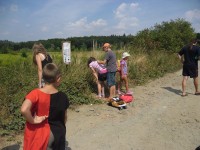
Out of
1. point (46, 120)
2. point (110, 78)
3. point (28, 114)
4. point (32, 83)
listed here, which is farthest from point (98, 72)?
point (28, 114)

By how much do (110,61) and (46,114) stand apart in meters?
5.40

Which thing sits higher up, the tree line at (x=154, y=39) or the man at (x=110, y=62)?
the tree line at (x=154, y=39)

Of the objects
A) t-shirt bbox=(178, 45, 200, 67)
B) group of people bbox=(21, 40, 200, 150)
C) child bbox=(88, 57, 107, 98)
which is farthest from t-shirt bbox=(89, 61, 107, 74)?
group of people bbox=(21, 40, 200, 150)

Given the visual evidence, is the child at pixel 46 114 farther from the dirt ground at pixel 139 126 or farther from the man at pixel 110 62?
the man at pixel 110 62

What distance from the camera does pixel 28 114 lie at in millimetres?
3119

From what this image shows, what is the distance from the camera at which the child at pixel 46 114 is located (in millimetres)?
3197

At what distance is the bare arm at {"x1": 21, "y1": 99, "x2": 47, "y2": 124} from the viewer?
308 cm

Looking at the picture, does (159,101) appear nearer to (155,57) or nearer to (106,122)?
(106,122)

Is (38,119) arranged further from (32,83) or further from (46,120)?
(32,83)

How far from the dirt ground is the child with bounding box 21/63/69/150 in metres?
2.06

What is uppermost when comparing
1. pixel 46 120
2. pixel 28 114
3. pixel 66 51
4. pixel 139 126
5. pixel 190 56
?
pixel 66 51

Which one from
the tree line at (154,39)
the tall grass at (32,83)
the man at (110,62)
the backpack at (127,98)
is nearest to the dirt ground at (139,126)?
the backpack at (127,98)

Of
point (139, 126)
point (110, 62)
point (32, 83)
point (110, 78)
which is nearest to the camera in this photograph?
point (139, 126)

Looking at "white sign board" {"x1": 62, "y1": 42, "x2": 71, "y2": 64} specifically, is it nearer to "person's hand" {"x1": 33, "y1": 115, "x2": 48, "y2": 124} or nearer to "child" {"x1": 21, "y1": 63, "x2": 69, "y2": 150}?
"child" {"x1": 21, "y1": 63, "x2": 69, "y2": 150}
